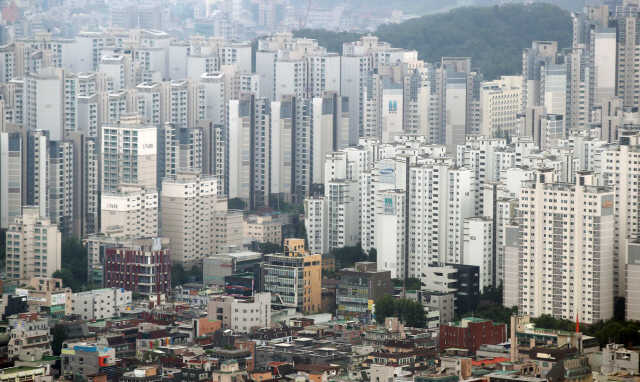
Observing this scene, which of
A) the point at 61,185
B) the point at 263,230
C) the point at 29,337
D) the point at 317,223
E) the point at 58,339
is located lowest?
the point at 58,339

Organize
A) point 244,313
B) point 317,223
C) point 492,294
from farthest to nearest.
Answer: point 317,223 < point 492,294 < point 244,313

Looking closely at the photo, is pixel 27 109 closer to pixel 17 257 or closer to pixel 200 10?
pixel 17 257

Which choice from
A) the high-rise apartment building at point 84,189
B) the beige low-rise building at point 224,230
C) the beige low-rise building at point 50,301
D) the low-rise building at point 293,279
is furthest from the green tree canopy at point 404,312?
the high-rise apartment building at point 84,189

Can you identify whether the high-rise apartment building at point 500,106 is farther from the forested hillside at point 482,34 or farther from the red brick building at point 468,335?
the red brick building at point 468,335

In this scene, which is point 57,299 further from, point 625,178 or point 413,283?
point 625,178

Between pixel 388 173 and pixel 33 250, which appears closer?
pixel 33 250

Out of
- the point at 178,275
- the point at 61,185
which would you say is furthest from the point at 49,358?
the point at 61,185

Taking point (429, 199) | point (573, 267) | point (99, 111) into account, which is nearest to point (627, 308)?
point (573, 267)
